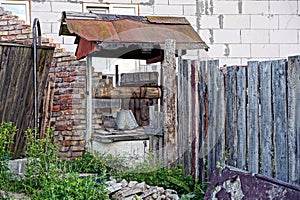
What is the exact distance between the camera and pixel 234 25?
29.1 ft

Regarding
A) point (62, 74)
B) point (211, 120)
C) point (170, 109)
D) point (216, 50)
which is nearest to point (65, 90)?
point (62, 74)

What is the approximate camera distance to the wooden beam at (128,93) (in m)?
6.13

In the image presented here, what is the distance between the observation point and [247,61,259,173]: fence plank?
4145 mm

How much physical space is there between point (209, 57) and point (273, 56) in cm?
125

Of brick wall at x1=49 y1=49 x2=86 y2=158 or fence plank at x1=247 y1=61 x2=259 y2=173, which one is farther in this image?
brick wall at x1=49 y1=49 x2=86 y2=158

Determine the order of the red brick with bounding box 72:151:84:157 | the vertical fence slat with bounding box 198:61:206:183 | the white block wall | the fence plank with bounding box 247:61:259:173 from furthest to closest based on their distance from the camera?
the white block wall, the red brick with bounding box 72:151:84:157, the vertical fence slat with bounding box 198:61:206:183, the fence plank with bounding box 247:61:259:173

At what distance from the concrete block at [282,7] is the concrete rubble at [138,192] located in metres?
5.49

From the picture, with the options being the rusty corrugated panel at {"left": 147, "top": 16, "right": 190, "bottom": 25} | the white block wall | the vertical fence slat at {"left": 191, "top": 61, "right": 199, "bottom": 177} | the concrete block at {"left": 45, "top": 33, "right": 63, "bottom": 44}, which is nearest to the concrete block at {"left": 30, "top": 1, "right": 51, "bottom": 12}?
the concrete block at {"left": 45, "top": 33, "right": 63, "bottom": 44}

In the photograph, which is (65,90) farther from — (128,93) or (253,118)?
(253,118)

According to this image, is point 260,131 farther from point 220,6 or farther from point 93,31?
point 220,6

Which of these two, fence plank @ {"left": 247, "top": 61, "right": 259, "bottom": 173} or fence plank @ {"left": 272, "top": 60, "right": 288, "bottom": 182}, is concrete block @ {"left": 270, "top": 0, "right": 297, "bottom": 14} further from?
fence plank @ {"left": 272, "top": 60, "right": 288, "bottom": 182}

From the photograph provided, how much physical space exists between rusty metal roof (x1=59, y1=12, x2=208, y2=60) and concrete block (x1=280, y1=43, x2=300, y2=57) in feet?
10.5

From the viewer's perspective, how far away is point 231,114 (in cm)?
448

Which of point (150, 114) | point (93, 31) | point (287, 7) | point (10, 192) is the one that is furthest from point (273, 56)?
point (10, 192)
